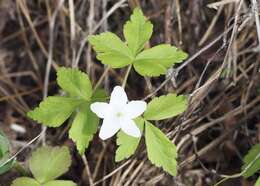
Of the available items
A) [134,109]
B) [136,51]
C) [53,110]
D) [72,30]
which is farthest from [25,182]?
[72,30]

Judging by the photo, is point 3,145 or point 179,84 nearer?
point 3,145

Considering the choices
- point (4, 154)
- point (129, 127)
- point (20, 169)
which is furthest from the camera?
point (20, 169)

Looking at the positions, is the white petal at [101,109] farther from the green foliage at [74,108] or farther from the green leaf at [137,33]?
the green leaf at [137,33]

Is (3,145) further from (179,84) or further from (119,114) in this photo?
(179,84)

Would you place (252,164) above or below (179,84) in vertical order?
below

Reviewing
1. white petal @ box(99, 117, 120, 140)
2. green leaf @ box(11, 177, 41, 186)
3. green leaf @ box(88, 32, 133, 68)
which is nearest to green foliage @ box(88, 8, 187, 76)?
green leaf @ box(88, 32, 133, 68)

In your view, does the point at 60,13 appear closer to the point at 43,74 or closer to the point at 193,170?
the point at 43,74

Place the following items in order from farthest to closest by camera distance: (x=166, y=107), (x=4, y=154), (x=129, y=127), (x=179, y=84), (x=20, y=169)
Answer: (x=179, y=84) < (x=20, y=169) < (x=4, y=154) < (x=166, y=107) < (x=129, y=127)

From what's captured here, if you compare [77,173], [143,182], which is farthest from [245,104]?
[77,173]
